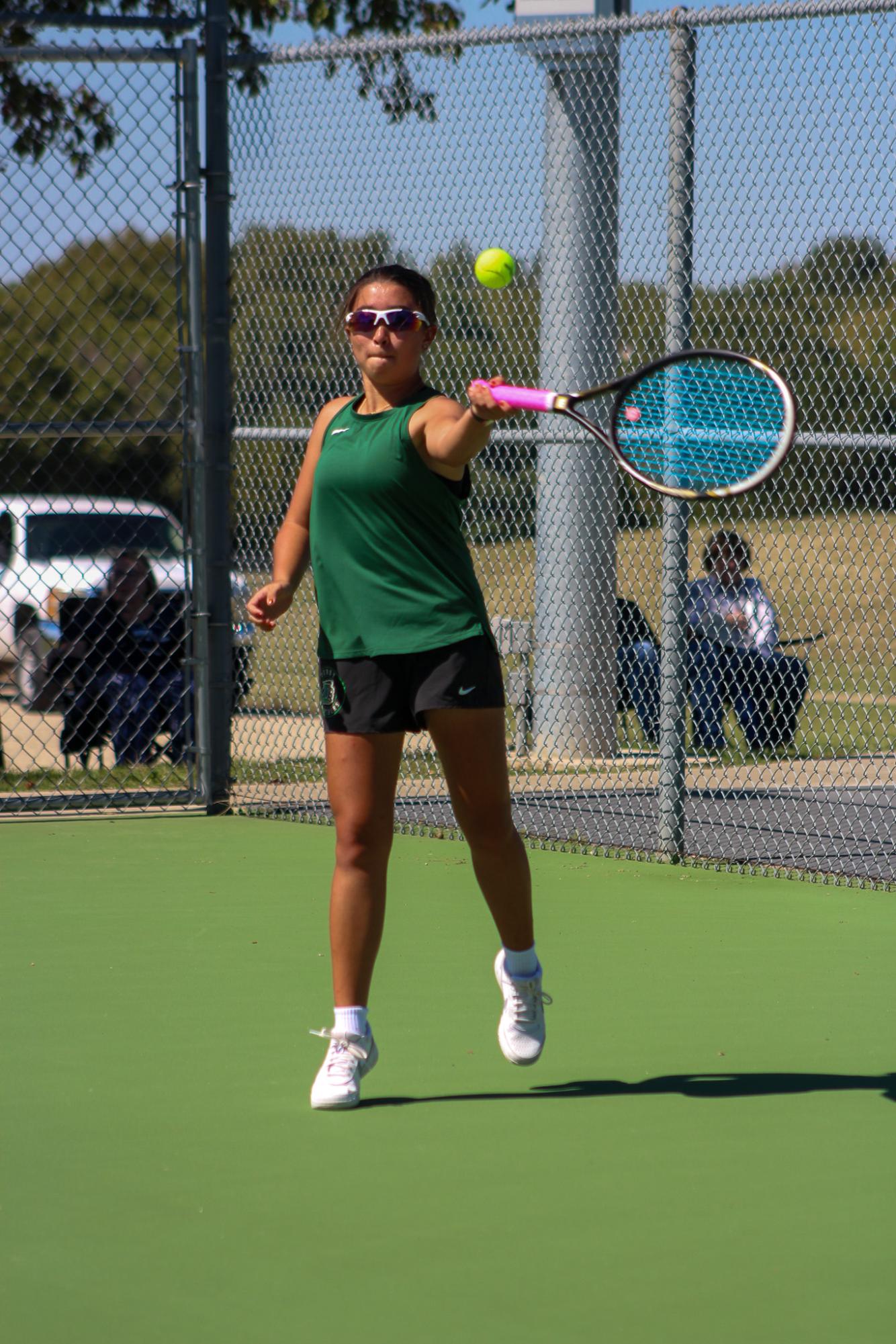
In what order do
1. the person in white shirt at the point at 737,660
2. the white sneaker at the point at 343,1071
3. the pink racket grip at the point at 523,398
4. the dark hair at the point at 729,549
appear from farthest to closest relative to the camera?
the dark hair at the point at 729,549 < the person in white shirt at the point at 737,660 < the white sneaker at the point at 343,1071 < the pink racket grip at the point at 523,398

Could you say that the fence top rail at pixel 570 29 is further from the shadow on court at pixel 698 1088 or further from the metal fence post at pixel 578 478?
the shadow on court at pixel 698 1088

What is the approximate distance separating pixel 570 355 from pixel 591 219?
66 cm

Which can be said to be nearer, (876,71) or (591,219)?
(876,71)

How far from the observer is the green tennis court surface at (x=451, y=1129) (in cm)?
292

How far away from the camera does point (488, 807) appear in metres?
4.17

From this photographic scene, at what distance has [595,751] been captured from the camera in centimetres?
884

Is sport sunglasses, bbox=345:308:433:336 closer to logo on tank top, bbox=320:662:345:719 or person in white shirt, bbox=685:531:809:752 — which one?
→ logo on tank top, bbox=320:662:345:719

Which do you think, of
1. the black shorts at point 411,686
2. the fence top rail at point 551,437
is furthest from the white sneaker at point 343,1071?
the fence top rail at point 551,437

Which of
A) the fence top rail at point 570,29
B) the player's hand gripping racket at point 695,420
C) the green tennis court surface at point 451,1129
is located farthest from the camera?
the fence top rail at point 570,29

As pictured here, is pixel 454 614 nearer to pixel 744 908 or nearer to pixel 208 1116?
pixel 208 1116

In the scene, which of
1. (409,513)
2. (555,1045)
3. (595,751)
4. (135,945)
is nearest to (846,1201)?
(555,1045)

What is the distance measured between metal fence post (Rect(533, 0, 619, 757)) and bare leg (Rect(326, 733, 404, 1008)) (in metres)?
4.70

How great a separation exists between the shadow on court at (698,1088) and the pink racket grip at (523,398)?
1458mm

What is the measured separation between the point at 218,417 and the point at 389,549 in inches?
163
